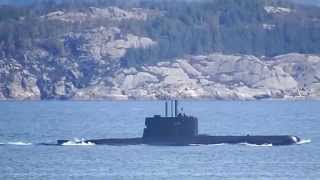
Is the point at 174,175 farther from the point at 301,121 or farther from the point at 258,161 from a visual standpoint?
the point at 301,121

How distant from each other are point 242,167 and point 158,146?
1347 cm

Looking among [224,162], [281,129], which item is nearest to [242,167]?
[224,162]

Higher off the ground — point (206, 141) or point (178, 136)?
point (178, 136)

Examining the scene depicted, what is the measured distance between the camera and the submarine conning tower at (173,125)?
286 ft

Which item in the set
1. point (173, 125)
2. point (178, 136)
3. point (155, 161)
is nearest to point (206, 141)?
point (178, 136)

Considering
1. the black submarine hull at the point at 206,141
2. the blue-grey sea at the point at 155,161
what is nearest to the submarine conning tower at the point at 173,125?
the black submarine hull at the point at 206,141

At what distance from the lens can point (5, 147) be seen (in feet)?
312

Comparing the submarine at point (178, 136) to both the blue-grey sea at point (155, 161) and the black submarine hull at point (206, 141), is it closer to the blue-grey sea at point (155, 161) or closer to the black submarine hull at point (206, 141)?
the black submarine hull at point (206, 141)

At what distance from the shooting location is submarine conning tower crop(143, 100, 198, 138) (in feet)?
286

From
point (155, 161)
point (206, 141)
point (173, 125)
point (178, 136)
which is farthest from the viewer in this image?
point (206, 141)

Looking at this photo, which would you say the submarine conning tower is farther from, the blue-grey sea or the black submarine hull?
the blue-grey sea

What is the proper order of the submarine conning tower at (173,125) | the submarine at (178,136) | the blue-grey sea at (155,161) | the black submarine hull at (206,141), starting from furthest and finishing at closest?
the black submarine hull at (206,141)
the submarine at (178,136)
the submarine conning tower at (173,125)
the blue-grey sea at (155,161)

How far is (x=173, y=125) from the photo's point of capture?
287ft

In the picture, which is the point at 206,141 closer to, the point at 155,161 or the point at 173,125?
the point at 173,125
